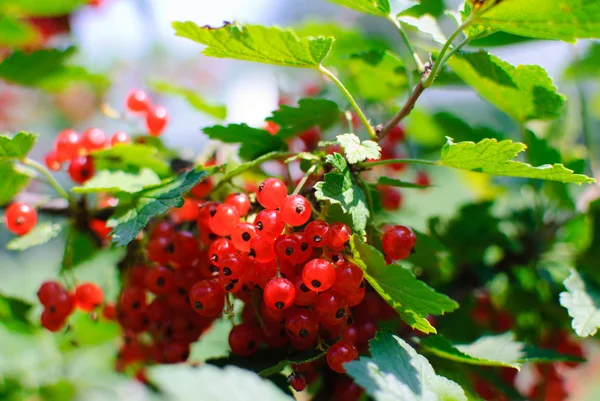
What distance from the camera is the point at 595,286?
1.03 m

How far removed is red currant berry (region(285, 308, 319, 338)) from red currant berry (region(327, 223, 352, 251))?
11cm

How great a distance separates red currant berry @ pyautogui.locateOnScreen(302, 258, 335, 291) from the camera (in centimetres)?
74

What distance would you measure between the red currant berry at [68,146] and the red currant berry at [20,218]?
0.15m

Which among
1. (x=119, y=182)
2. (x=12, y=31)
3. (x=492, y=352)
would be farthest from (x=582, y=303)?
(x=12, y=31)

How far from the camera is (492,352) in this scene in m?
0.94

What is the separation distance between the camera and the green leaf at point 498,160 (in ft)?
2.52

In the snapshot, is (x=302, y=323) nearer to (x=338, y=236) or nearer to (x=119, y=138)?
(x=338, y=236)

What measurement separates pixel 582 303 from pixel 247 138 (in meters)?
0.69

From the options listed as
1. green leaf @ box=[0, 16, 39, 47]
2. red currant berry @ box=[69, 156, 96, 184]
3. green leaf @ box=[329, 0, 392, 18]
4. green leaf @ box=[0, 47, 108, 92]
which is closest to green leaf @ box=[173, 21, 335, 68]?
green leaf @ box=[329, 0, 392, 18]

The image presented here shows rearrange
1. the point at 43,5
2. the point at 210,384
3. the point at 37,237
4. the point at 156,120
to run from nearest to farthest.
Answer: the point at 210,384
the point at 37,237
the point at 156,120
the point at 43,5

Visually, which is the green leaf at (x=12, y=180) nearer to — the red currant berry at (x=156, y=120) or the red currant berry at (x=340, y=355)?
the red currant berry at (x=156, y=120)

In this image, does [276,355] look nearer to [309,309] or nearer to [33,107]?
[309,309]

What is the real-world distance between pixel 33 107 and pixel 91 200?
7.58 feet

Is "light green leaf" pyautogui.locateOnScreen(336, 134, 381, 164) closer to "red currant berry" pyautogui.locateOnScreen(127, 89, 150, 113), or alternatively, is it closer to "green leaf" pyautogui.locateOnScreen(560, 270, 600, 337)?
"green leaf" pyautogui.locateOnScreen(560, 270, 600, 337)
